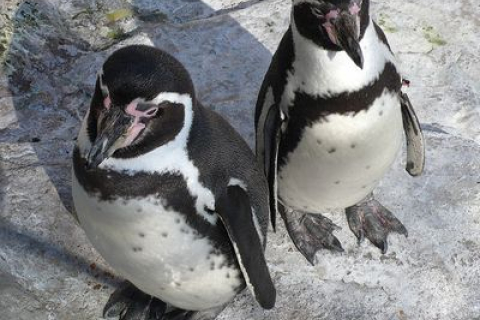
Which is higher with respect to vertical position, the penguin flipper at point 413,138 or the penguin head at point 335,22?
the penguin head at point 335,22

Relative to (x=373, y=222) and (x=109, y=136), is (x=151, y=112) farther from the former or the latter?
(x=373, y=222)

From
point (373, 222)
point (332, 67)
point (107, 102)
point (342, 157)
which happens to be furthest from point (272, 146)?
point (107, 102)

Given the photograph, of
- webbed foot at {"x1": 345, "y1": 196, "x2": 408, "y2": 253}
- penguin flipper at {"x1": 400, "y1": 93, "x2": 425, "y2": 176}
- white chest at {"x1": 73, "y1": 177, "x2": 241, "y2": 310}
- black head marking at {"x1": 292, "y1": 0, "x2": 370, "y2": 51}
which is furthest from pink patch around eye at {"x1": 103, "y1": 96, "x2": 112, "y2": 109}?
webbed foot at {"x1": 345, "y1": 196, "x2": 408, "y2": 253}

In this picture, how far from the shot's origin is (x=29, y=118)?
3.02 metres

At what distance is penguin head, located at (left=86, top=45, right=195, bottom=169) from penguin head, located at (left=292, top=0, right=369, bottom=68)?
414 mm

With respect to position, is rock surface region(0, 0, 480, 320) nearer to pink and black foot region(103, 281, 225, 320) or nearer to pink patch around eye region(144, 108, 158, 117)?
pink and black foot region(103, 281, 225, 320)

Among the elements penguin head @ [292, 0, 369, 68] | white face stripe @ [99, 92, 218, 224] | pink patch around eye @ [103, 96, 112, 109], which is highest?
penguin head @ [292, 0, 369, 68]

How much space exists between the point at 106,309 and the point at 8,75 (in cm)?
138

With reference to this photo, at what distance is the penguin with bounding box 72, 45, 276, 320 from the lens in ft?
5.56

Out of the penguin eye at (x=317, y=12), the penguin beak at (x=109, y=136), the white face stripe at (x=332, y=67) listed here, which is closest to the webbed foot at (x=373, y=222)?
the white face stripe at (x=332, y=67)

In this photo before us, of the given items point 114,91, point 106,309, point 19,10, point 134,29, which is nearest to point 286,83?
point 114,91

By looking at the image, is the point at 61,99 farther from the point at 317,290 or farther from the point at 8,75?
the point at 317,290

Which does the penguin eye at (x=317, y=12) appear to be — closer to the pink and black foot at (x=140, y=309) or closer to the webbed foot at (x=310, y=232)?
the webbed foot at (x=310, y=232)

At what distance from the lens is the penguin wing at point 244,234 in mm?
1932
